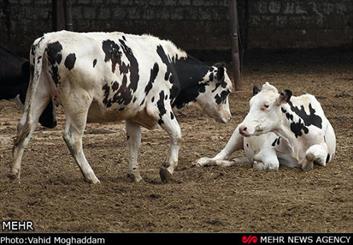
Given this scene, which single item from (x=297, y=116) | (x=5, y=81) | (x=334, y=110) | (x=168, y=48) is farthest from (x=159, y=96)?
(x=334, y=110)

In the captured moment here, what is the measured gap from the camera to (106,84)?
9.44m

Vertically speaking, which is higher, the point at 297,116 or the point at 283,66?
the point at 297,116

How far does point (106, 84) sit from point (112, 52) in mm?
324

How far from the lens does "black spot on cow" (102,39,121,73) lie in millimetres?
9484

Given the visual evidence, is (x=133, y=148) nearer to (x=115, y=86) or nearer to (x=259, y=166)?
(x=115, y=86)

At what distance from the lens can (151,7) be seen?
21312 millimetres

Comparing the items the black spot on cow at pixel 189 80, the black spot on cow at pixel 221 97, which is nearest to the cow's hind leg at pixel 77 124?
the black spot on cow at pixel 189 80

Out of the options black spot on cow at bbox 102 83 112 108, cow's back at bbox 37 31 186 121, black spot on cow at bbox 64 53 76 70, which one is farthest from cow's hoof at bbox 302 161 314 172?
black spot on cow at bbox 64 53 76 70

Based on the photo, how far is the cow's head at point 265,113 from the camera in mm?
10102

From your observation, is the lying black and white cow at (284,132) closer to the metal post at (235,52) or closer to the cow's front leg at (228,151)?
the cow's front leg at (228,151)

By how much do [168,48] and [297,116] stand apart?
1.46 meters

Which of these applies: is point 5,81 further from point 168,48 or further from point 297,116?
point 297,116

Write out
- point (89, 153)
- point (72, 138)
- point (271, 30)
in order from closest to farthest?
point (72, 138), point (89, 153), point (271, 30)

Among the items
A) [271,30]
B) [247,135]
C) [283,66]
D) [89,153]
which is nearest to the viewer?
[247,135]
